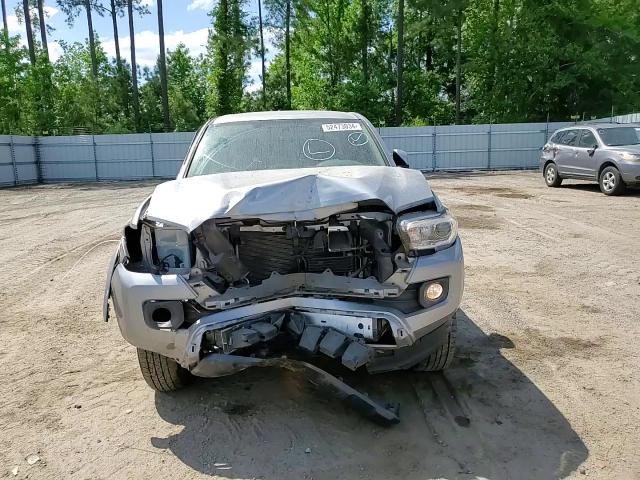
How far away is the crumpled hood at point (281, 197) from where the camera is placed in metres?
2.94

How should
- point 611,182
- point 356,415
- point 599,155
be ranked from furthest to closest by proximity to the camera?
point 599,155 → point 611,182 → point 356,415

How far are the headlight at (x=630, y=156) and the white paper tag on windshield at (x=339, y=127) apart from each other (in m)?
10.0

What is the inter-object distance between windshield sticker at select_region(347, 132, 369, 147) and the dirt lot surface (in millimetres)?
1837

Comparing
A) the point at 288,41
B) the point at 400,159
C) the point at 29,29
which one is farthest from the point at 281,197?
the point at 288,41

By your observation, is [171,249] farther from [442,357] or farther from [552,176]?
[552,176]

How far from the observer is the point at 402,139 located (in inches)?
931

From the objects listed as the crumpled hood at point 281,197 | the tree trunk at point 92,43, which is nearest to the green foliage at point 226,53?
the tree trunk at point 92,43

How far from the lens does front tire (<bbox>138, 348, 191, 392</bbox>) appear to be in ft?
10.9

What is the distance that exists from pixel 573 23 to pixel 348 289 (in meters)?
34.3

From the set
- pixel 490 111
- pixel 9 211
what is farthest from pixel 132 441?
pixel 490 111

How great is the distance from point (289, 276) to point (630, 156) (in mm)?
11747

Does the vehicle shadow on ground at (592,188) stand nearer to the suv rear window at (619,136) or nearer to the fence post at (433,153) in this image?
the suv rear window at (619,136)

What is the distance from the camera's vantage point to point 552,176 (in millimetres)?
14992

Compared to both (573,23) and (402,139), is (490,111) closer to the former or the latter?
(573,23)
